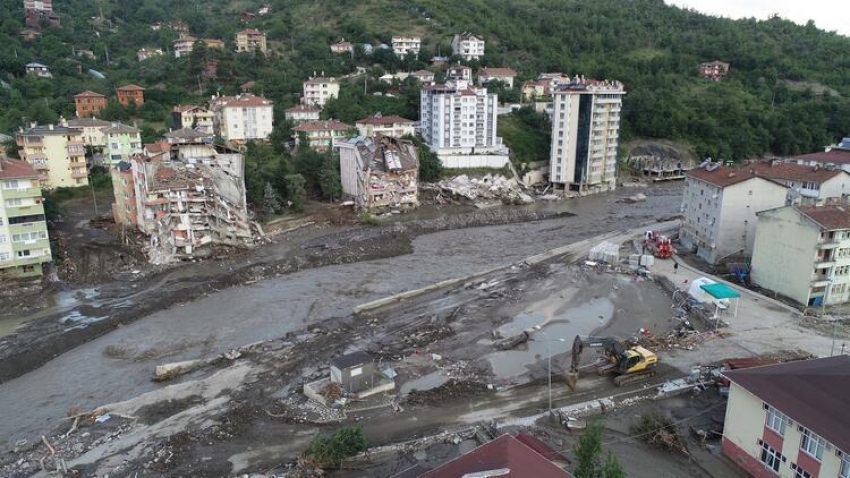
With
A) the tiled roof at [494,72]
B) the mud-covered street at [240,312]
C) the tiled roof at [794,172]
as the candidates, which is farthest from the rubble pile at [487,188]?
the tiled roof at [494,72]

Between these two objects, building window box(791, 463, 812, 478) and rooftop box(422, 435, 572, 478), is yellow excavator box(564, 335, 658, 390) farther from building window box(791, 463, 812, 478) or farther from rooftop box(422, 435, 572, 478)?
rooftop box(422, 435, 572, 478)

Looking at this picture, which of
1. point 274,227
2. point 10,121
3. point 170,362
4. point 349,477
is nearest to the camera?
point 349,477

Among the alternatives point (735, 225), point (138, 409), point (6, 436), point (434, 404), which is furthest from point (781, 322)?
point (6, 436)

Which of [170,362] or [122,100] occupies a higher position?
[122,100]

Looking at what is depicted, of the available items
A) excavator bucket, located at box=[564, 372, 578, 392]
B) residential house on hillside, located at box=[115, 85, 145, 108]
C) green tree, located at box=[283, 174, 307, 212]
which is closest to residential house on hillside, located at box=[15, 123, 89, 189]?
residential house on hillside, located at box=[115, 85, 145, 108]

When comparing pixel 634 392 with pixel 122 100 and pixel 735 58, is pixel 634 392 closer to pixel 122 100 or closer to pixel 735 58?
pixel 122 100

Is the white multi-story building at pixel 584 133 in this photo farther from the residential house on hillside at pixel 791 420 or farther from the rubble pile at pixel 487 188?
the residential house on hillside at pixel 791 420
